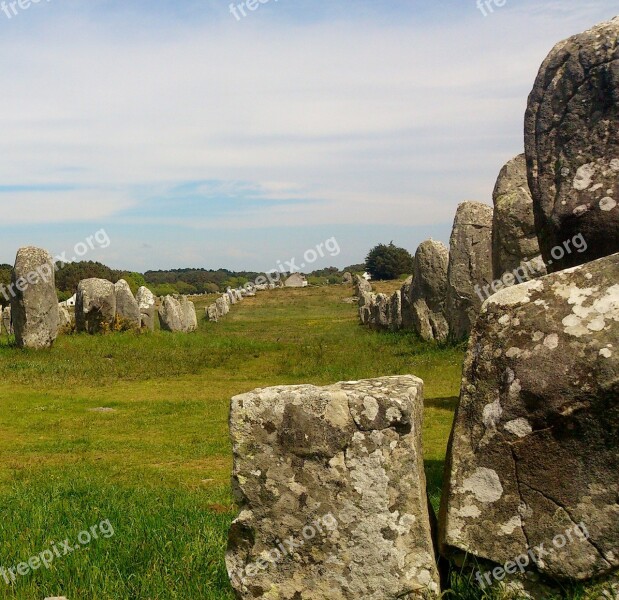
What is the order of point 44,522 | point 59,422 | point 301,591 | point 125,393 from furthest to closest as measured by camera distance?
point 125,393 → point 59,422 → point 44,522 → point 301,591

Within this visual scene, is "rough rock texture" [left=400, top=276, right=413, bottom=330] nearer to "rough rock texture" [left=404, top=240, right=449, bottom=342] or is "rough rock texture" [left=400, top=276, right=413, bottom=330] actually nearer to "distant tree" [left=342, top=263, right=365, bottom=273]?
"rough rock texture" [left=404, top=240, right=449, bottom=342]

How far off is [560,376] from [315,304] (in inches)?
1987

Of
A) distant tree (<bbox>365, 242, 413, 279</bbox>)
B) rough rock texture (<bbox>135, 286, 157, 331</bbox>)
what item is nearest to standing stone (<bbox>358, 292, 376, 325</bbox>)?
rough rock texture (<bbox>135, 286, 157, 331</bbox>)

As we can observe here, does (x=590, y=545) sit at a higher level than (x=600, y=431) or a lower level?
lower

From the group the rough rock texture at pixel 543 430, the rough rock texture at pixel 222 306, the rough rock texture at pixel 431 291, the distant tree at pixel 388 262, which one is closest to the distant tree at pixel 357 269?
the distant tree at pixel 388 262

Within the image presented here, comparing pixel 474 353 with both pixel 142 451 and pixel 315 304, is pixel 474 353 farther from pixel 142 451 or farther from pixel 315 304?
pixel 315 304

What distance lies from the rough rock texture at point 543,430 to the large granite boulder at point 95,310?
25172 millimetres

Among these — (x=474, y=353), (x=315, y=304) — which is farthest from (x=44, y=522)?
(x=315, y=304)

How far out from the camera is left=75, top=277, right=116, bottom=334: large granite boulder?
28094 mm

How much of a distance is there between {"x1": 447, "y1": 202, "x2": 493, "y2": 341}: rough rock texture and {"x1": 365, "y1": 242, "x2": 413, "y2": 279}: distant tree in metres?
55.6

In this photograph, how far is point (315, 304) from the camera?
54562 millimetres

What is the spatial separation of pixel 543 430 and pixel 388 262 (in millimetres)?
74426

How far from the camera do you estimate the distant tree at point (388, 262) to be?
7775cm

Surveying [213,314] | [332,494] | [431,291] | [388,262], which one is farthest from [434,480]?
[388,262]
